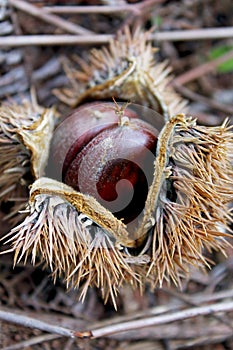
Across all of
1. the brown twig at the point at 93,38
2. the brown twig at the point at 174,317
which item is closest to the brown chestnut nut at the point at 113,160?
Answer: the brown twig at the point at 174,317

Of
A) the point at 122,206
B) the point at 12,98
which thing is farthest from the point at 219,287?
the point at 12,98

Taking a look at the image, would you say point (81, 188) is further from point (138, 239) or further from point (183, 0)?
point (183, 0)

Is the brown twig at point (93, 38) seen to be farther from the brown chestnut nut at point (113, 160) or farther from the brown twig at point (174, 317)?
the brown twig at point (174, 317)

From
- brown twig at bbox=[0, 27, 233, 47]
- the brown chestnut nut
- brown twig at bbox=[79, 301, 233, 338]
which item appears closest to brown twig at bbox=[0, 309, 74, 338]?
brown twig at bbox=[79, 301, 233, 338]

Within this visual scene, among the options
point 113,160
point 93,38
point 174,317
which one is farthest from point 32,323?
point 93,38

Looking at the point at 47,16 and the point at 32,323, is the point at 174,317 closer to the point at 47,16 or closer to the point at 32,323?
the point at 32,323

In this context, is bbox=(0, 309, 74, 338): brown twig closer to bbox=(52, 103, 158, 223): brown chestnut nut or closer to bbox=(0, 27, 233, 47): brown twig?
bbox=(52, 103, 158, 223): brown chestnut nut
